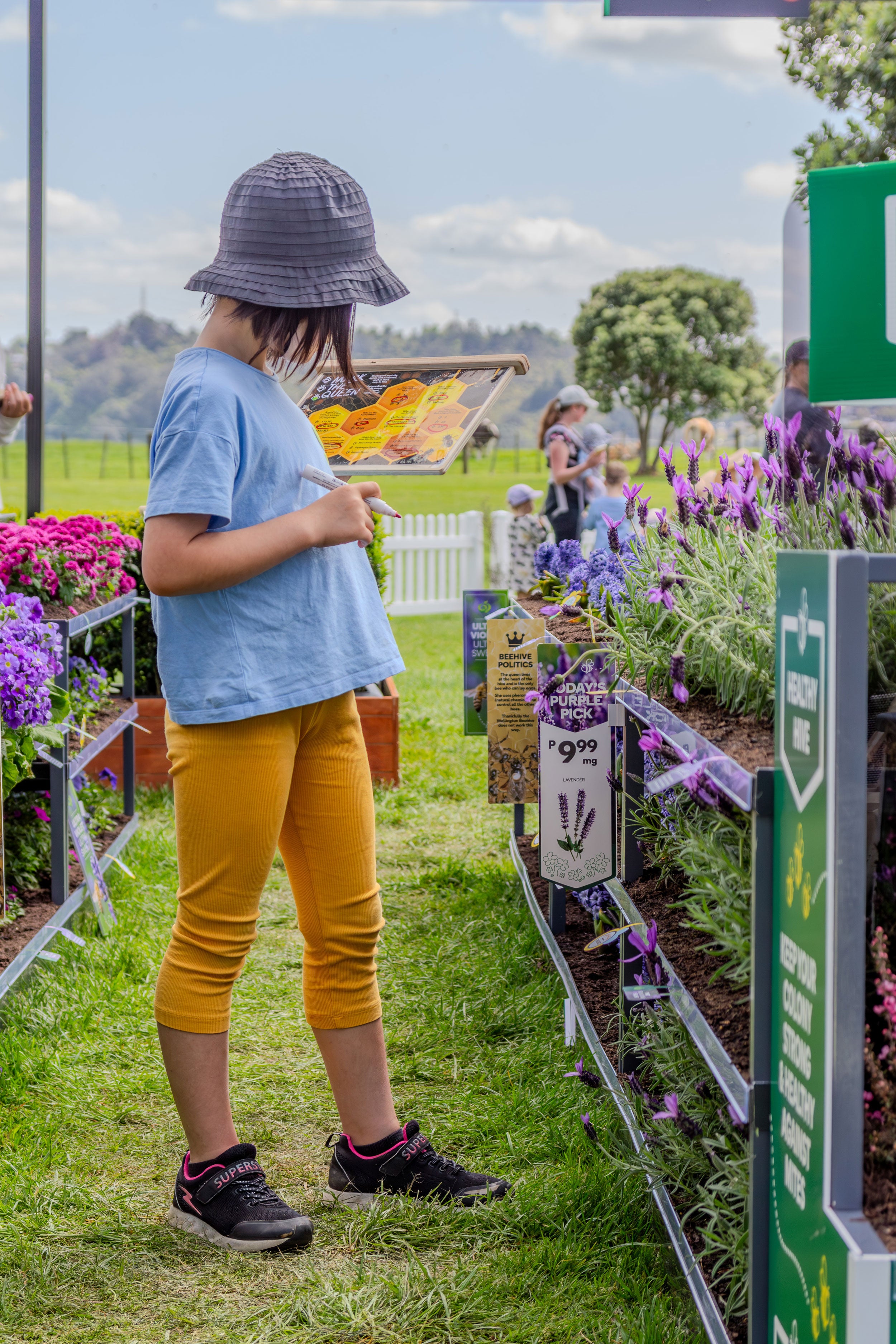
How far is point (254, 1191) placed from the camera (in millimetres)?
2156

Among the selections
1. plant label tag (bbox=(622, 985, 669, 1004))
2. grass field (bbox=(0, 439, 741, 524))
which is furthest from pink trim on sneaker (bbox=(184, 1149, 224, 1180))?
grass field (bbox=(0, 439, 741, 524))

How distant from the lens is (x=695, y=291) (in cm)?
4753

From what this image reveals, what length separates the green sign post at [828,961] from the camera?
125cm

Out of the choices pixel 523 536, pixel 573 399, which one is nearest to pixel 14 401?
pixel 573 399

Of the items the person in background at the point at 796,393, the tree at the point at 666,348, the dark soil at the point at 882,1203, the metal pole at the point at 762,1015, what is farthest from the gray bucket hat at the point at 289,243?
the tree at the point at 666,348

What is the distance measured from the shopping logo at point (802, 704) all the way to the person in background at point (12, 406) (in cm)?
294

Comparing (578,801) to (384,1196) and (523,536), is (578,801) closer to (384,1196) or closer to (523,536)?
(384,1196)

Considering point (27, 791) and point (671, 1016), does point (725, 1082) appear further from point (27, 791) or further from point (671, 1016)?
point (27, 791)

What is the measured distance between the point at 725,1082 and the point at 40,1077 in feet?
6.25

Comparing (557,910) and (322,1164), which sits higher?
(557,910)

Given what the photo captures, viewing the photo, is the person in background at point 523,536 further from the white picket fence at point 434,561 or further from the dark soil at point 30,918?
the dark soil at point 30,918

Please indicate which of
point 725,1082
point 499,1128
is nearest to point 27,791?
point 499,1128

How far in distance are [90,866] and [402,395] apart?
1.87 meters

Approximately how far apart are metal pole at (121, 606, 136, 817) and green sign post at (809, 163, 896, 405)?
3747mm
